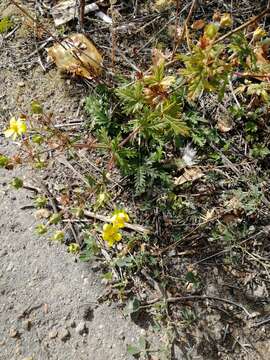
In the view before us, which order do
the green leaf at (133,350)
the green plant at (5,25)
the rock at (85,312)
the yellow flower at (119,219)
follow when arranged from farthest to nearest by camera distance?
the green plant at (5,25), the rock at (85,312), the green leaf at (133,350), the yellow flower at (119,219)

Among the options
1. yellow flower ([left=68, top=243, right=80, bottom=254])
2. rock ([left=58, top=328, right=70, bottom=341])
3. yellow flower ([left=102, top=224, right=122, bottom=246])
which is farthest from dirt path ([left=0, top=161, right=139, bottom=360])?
yellow flower ([left=102, top=224, right=122, bottom=246])

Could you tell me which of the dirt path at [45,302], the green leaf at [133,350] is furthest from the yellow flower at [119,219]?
the green leaf at [133,350]

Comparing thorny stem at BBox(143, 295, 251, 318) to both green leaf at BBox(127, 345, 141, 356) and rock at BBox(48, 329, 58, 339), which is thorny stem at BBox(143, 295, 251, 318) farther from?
rock at BBox(48, 329, 58, 339)

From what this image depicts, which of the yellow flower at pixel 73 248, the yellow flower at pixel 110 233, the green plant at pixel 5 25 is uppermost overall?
the green plant at pixel 5 25

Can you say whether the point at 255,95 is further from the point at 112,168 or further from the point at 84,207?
the point at 84,207

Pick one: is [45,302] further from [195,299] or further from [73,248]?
[195,299]

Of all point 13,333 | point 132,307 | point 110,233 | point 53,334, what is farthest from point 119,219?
point 13,333

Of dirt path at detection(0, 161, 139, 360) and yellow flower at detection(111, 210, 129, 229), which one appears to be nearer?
yellow flower at detection(111, 210, 129, 229)

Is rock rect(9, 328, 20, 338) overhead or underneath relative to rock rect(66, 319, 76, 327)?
overhead

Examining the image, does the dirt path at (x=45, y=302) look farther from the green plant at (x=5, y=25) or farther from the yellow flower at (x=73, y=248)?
the green plant at (x=5, y=25)
